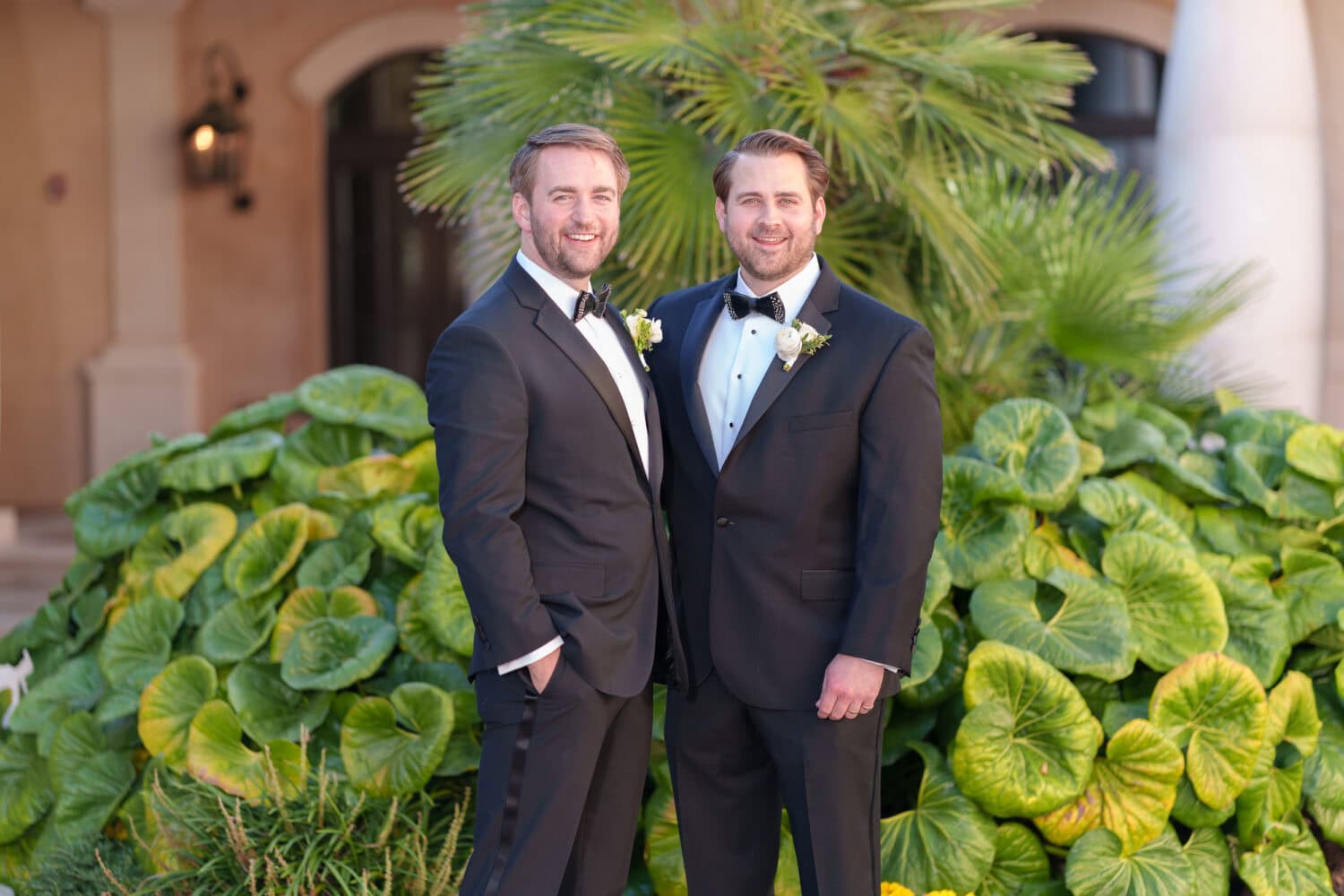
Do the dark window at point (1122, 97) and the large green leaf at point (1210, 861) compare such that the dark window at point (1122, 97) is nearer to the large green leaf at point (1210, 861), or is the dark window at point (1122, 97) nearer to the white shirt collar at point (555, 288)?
the large green leaf at point (1210, 861)

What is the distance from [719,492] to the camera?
2289mm

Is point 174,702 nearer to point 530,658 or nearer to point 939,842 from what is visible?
point 530,658

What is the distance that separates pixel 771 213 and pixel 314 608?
5.64 feet

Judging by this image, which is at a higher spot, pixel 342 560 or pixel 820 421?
pixel 820 421

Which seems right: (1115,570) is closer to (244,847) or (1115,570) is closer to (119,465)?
(244,847)

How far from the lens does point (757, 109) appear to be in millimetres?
3859

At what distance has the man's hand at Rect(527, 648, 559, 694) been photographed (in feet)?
6.88

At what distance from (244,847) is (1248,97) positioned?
464 centimetres

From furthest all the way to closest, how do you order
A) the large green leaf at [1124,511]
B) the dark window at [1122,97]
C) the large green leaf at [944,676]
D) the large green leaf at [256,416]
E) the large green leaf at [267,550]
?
the dark window at [1122,97] → the large green leaf at [256,416] → the large green leaf at [267,550] → the large green leaf at [1124,511] → the large green leaf at [944,676]

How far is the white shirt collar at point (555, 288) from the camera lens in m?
2.21

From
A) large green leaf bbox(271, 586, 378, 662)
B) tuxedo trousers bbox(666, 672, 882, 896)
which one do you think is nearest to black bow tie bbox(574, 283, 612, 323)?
tuxedo trousers bbox(666, 672, 882, 896)

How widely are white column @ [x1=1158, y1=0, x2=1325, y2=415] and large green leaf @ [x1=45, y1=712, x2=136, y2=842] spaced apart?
160 inches

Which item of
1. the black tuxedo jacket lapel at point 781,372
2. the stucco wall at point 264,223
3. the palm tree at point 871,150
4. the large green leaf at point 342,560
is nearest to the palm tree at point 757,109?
the palm tree at point 871,150

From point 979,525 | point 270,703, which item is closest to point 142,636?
point 270,703
